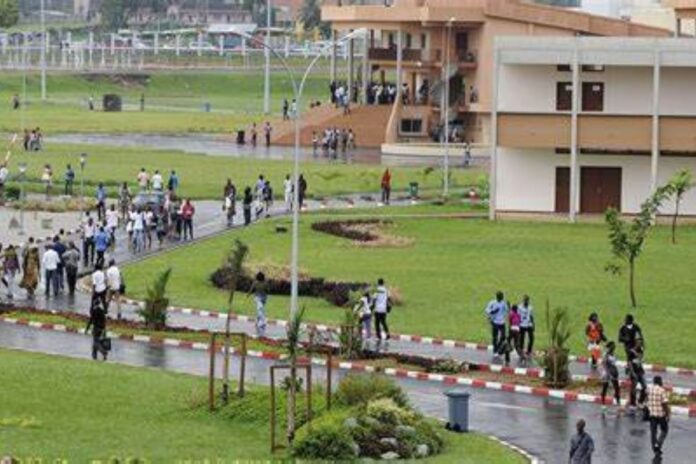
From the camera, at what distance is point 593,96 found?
8375 centimetres

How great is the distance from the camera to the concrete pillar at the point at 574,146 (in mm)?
81750

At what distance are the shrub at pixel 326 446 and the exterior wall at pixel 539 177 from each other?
48.1 meters

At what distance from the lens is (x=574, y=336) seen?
53562 mm

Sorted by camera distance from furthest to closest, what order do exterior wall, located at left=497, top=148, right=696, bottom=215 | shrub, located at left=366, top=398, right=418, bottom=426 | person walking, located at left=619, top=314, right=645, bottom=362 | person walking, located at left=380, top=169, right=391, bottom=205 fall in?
person walking, located at left=380, top=169, right=391, bottom=205 < exterior wall, located at left=497, top=148, right=696, bottom=215 < person walking, located at left=619, top=314, right=645, bottom=362 < shrub, located at left=366, top=398, right=418, bottom=426

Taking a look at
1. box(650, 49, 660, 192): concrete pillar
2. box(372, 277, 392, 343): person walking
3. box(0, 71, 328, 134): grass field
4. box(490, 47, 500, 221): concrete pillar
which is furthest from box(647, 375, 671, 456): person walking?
box(0, 71, 328, 134): grass field

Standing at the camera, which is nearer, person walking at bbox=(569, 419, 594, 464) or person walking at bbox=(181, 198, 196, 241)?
person walking at bbox=(569, 419, 594, 464)

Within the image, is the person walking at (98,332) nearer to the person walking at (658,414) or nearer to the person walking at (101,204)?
the person walking at (658,414)

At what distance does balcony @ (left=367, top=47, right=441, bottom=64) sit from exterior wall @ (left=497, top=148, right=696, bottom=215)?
44701 millimetres

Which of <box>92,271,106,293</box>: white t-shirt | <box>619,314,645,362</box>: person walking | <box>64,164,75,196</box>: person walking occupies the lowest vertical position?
<box>619,314,645,362</box>: person walking

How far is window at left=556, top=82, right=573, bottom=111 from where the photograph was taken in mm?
84000

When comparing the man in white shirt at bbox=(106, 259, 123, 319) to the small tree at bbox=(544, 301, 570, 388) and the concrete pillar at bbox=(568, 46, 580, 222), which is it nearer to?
the small tree at bbox=(544, 301, 570, 388)

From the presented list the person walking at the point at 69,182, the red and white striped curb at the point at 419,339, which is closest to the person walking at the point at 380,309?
the red and white striped curb at the point at 419,339

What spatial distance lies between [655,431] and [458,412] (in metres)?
3.62

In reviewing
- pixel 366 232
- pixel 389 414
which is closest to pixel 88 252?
pixel 366 232
